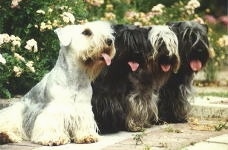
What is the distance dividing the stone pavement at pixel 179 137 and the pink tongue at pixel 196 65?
2.47 feet

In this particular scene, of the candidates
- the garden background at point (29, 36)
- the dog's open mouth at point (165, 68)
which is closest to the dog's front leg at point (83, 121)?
the dog's open mouth at point (165, 68)

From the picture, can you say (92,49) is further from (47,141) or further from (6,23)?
(6,23)

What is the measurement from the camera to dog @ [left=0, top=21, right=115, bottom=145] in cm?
910

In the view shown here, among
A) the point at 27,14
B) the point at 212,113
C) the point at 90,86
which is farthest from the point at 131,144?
the point at 27,14

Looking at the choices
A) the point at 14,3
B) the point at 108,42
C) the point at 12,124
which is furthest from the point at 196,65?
the point at 14,3

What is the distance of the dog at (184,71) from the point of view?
34.2 ft

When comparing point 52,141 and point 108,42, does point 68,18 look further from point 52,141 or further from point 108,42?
point 52,141

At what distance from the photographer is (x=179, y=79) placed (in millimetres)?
10773

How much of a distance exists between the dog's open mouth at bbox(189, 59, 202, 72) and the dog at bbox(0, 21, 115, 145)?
1537 mm

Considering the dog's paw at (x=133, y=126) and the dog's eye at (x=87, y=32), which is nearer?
the dog's eye at (x=87, y=32)

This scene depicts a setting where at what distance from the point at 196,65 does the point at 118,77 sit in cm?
111

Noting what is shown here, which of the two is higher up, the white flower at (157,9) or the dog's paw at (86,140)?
the white flower at (157,9)

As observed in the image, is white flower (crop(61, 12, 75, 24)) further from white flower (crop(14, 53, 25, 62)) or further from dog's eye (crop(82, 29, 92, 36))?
dog's eye (crop(82, 29, 92, 36))

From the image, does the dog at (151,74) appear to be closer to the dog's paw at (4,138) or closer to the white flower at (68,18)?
the dog's paw at (4,138)
